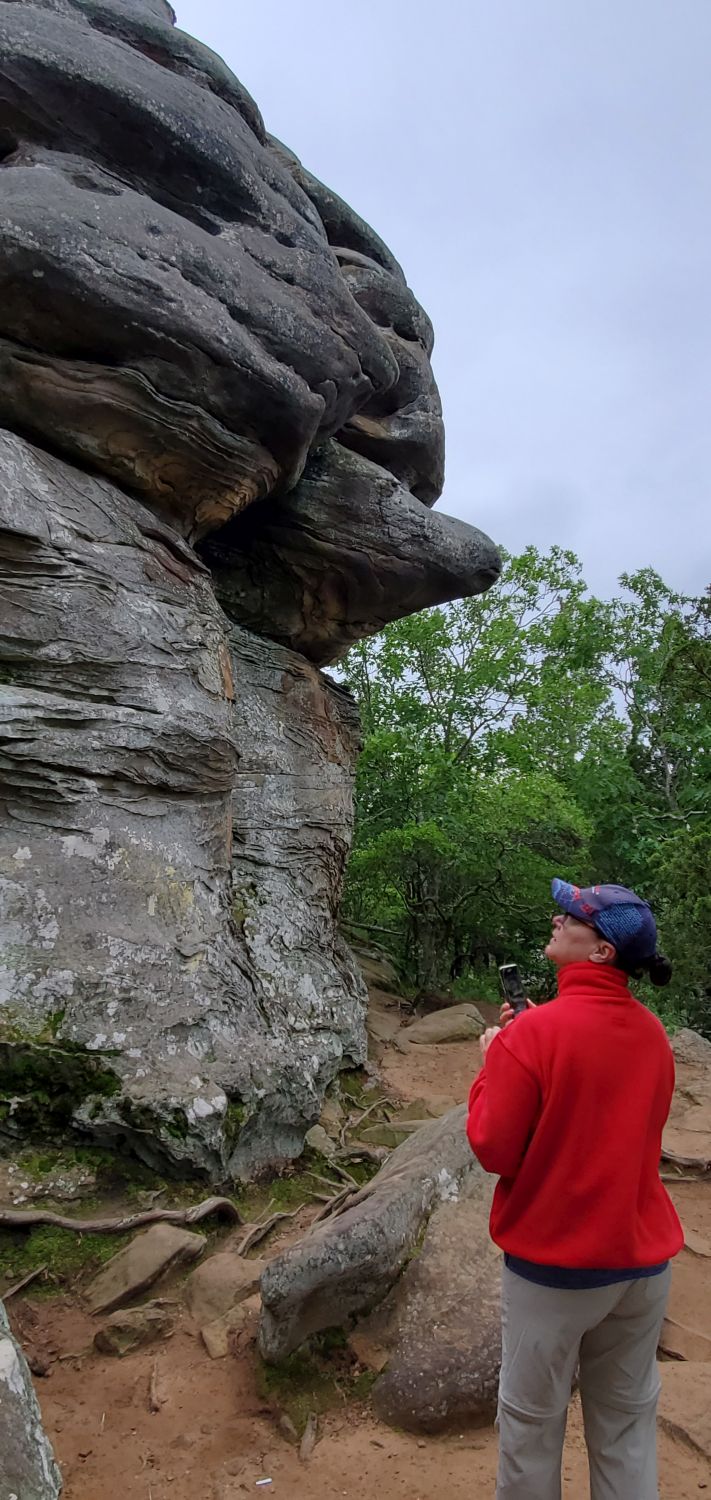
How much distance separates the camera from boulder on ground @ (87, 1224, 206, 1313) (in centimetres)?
461

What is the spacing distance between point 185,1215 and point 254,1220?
649 mm

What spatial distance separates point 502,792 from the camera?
13.9m

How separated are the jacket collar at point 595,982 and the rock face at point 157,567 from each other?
407 centimetres

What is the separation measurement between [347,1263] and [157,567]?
5.81 meters

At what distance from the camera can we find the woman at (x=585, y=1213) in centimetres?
238

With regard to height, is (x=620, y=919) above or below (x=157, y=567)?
below

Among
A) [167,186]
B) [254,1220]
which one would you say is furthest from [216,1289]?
[167,186]

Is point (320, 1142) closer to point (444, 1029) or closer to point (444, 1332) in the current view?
point (444, 1332)

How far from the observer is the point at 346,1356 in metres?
3.98

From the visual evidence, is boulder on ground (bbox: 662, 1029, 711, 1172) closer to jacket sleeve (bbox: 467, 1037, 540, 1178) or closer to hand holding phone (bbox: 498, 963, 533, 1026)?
hand holding phone (bbox: 498, 963, 533, 1026)

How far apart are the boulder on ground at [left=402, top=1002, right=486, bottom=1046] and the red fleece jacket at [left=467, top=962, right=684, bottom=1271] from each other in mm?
8869

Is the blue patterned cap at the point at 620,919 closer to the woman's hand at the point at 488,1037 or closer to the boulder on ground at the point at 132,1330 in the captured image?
the woman's hand at the point at 488,1037

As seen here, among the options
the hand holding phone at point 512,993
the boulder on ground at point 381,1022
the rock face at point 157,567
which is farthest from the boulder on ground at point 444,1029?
the hand holding phone at point 512,993

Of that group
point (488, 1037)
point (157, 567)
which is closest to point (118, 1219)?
point (488, 1037)
